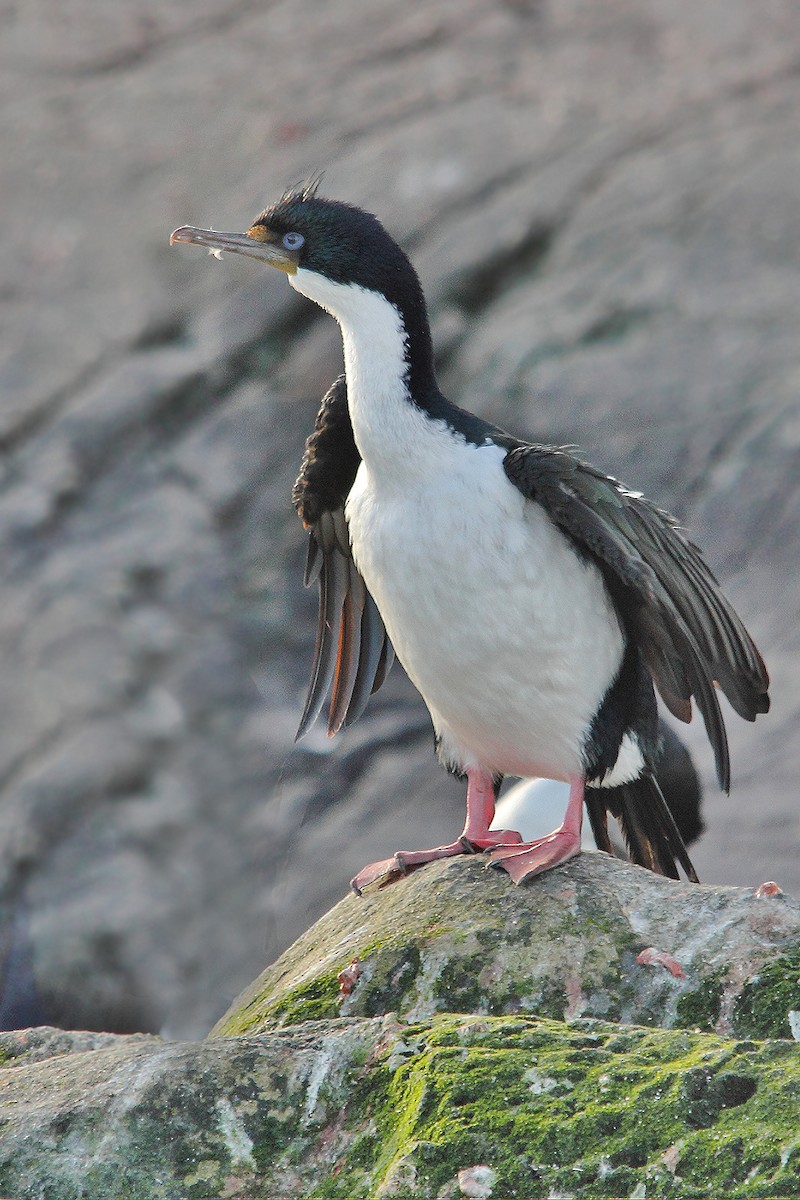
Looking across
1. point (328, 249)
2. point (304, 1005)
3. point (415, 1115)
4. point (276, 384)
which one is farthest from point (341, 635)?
point (276, 384)

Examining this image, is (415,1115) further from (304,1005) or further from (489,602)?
(489,602)

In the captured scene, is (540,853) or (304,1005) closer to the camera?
(304,1005)

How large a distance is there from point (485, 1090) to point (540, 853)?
40.2 inches

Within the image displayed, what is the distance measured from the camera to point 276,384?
6.98m

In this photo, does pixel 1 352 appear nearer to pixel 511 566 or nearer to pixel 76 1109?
pixel 511 566

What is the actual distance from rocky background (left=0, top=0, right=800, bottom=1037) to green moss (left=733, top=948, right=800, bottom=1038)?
126 inches

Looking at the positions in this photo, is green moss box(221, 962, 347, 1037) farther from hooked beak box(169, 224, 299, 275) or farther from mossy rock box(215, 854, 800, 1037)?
hooked beak box(169, 224, 299, 275)

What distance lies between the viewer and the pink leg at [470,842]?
3.20 metres

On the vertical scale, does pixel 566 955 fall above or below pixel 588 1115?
above

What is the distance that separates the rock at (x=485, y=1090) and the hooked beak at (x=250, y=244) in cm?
155

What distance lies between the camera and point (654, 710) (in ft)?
11.3

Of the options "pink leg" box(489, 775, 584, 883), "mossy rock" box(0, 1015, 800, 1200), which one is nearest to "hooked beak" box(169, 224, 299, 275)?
"pink leg" box(489, 775, 584, 883)

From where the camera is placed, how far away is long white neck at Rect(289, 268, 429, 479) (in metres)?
3.18

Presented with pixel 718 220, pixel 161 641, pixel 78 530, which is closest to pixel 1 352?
pixel 78 530
